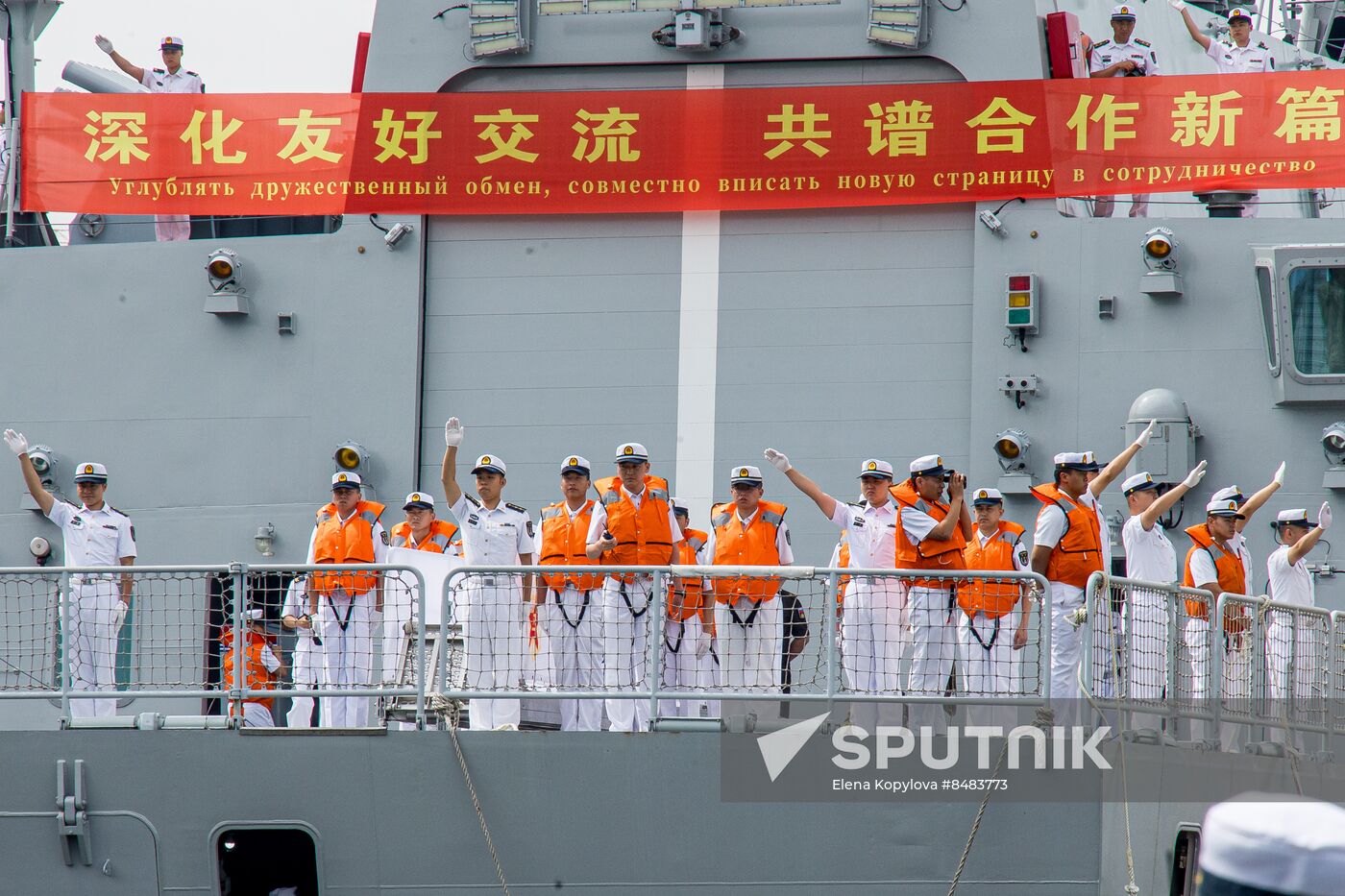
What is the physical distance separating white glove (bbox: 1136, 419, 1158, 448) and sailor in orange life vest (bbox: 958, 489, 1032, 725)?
79 centimetres

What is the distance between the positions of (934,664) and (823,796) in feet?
3.22

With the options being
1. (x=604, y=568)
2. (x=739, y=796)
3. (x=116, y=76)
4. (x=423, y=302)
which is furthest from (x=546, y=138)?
(x=739, y=796)

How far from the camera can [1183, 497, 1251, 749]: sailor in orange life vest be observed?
802 cm

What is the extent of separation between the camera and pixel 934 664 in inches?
303

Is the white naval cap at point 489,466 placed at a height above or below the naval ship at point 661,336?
below

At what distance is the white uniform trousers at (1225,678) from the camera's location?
7848 mm

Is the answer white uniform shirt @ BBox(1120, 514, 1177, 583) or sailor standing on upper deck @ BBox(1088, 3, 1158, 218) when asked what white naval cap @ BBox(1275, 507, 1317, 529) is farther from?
sailor standing on upper deck @ BBox(1088, 3, 1158, 218)

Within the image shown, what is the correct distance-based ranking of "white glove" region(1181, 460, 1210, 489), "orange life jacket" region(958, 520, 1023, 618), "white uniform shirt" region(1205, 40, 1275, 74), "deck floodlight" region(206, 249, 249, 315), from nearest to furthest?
"orange life jacket" region(958, 520, 1023, 618) < "white glove" region(1181, 460, 1210, 489) < "deck floodlight" region(206, 249, 249, 315) < "white uniform shirt" region(1205, 40, 1275, 74)

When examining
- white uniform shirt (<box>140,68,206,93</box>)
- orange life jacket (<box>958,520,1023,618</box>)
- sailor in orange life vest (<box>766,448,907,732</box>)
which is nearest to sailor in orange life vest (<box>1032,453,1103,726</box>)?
orange life jacket (<box>958,520,1023,618</box>)

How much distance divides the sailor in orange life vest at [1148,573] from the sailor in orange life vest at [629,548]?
83.0 inches

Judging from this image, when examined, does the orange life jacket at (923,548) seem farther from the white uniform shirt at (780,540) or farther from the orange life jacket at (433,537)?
the orange life jacket at (433,537)

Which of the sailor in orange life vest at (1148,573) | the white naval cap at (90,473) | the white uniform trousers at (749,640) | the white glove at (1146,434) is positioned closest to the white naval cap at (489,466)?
the white uniform trousers at (749,640)

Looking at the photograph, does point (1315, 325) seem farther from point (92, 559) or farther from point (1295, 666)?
point (92, 559)

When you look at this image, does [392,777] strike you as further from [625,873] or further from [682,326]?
[682,326]
